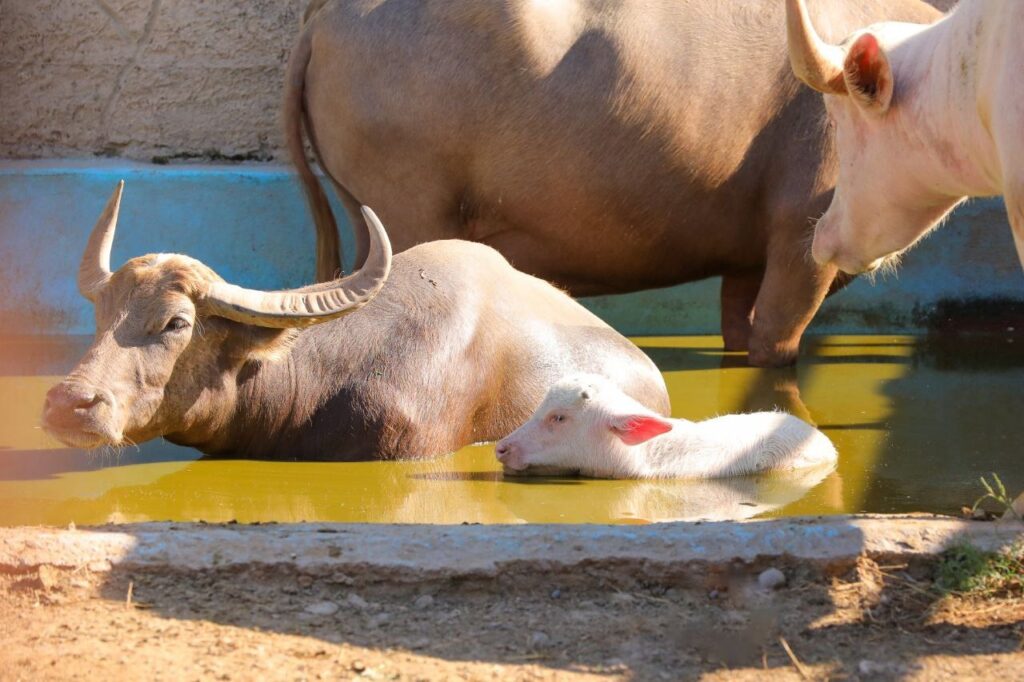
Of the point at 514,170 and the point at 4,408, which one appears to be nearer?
the point at 4,408

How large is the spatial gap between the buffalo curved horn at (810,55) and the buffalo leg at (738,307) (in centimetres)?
378

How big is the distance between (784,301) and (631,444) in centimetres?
288

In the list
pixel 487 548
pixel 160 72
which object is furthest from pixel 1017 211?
pixel 160 72

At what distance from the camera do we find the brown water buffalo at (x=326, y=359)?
581 cm

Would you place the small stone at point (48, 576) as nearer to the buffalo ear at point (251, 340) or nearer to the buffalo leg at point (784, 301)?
the buffalo ear at point (251, 340)

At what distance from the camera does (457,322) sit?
6.42m

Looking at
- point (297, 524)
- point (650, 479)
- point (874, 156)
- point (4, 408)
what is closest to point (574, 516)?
point (650, 479)

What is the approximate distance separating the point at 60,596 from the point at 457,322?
289cm

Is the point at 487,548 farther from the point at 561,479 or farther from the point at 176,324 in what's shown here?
the point at 176,324

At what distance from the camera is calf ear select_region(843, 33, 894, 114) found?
206 inches

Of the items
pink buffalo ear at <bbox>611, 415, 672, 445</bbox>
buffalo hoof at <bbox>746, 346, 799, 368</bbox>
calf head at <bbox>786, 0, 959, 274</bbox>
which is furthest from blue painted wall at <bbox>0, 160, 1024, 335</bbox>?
pink buffalo ear at <bbox>611, 415, 672, 445</bbox>

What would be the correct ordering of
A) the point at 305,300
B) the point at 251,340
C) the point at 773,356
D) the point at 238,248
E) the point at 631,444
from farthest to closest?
the point at 238,248 → the point at 773,356 → the point at 251,340 → the point at 305,300 → the point at 631,444

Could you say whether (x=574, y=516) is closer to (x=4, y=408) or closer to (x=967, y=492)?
(x=967, y=492)

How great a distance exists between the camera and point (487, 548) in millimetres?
3939
